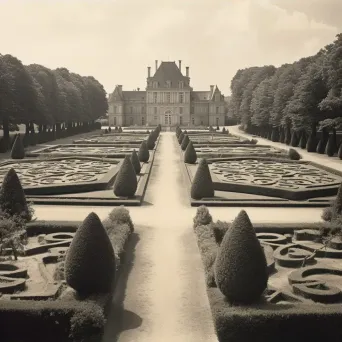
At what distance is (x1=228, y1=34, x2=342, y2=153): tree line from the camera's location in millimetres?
31969

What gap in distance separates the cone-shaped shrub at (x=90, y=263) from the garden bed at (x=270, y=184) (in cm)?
940

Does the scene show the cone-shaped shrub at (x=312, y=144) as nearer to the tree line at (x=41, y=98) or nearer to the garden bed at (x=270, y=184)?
the garden bed at (x=270, y=184)

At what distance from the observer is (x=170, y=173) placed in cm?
2625

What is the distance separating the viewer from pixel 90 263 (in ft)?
27.7

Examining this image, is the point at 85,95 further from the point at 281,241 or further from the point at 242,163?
the point at 281,241

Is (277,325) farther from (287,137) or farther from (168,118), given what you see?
(168,118)

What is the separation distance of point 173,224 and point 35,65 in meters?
47.4

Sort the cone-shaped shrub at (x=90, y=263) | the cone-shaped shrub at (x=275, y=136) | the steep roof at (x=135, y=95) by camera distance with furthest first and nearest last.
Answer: the steep roof at (x=135, y=95) → the cone-shaped shrub at (x=275, y=136) → the cone-shaped shrub at (x=90, y=263)

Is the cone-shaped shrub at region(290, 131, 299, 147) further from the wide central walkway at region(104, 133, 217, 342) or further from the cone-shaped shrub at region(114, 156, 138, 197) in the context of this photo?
the wide central walkway at region(104, 133, 217, 342)

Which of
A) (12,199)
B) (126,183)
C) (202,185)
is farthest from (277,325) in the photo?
(126,183)

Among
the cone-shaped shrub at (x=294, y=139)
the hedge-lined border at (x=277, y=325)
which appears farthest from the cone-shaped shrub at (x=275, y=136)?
the hedge-lined border at (x=277, y=325)

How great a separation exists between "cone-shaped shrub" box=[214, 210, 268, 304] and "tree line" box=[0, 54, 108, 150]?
33.4m

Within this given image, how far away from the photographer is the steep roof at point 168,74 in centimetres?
9769

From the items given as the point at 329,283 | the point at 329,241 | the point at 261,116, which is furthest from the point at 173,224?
the point at 261,116
